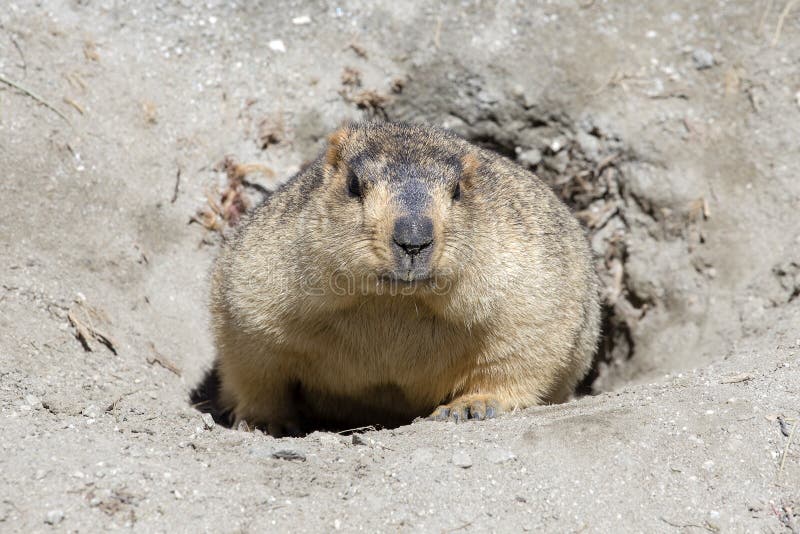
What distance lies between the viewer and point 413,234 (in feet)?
18.8

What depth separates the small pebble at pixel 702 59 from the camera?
10.5 metres

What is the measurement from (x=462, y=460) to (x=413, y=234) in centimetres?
149

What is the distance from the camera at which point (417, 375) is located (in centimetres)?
723

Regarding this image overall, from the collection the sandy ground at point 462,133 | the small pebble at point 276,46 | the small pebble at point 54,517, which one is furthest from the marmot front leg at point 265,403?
the small pebble at point 276,46

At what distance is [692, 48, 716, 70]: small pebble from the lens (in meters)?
10.5

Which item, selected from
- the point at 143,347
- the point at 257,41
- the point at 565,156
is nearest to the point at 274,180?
the point at 257,41

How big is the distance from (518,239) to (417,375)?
1.36 metres

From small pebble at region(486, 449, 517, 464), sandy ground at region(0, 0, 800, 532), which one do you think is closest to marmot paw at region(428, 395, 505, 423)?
sandy ground at region(0, 0, 800, 532)

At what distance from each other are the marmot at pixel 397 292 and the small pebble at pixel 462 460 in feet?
3.70

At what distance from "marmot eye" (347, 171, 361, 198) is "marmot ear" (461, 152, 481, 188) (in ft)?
2.80

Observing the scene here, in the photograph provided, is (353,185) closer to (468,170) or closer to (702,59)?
(468,170)

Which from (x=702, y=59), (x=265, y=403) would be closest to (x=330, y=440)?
(x=265, y=403)

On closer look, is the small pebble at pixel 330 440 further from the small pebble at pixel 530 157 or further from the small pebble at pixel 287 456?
the small pebble at pixel 530 157

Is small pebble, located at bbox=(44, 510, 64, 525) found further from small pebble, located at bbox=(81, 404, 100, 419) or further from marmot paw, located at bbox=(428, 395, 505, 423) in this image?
marmot paw, located at bbox=(428, 395, 505, 423)
